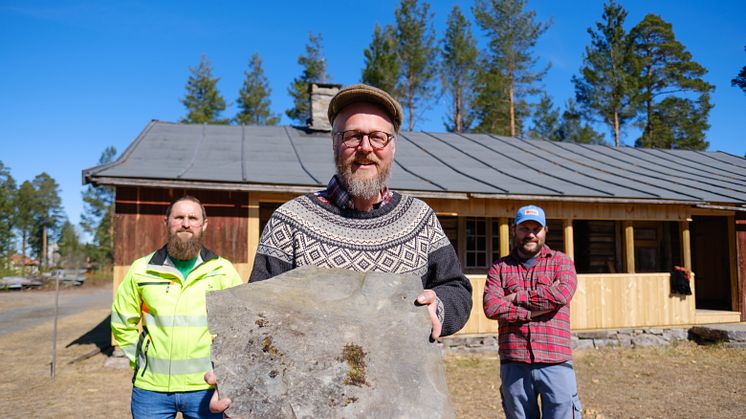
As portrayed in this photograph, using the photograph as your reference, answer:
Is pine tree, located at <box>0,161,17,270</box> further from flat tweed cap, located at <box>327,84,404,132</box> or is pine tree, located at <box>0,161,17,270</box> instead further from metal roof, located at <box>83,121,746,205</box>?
flat tweed cap, located at <box>327,84,404,132</box>

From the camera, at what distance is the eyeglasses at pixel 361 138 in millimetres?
1751

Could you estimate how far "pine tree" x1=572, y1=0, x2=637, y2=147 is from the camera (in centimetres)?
2311

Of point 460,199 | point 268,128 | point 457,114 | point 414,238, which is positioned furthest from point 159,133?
point 457,114

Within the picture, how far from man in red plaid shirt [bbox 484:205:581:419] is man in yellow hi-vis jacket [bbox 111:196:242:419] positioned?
1.93 m

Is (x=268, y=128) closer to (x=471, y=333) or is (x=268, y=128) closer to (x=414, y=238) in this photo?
(x=471, y=333)

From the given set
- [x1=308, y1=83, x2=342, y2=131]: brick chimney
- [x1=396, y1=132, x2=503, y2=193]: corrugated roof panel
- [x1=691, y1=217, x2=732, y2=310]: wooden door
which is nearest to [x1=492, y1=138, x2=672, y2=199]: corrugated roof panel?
[x1=396, y1=132, x2=503, y2=193]: corrugated roof panel

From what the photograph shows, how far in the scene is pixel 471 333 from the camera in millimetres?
8648

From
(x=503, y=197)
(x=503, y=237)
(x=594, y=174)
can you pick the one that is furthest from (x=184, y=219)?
(x=594, y=174)

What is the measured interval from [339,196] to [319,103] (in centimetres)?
1112

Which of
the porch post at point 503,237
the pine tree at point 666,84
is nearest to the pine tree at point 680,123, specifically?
the pine tree at point 666,84

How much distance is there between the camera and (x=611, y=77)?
76.2 feet

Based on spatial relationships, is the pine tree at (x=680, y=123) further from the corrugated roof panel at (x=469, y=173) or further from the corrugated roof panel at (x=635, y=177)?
the corrugated roof panel at (x=469, y=173)

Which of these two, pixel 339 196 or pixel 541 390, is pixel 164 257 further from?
pixel 541 390

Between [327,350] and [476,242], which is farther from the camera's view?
[476,242]
